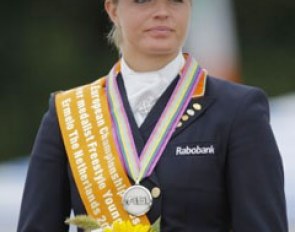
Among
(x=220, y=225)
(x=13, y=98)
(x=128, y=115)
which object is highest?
(x=128, y=115)

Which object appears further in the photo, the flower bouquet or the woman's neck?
the woman's neck

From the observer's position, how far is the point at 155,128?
4449 millimetres

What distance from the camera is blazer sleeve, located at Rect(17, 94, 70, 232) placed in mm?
4539

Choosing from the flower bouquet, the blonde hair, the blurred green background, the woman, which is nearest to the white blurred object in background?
the blurred green background

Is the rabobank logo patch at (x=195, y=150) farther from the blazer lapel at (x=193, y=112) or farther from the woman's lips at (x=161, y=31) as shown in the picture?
the woman's lips at (x=161, y=31)

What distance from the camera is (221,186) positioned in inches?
171

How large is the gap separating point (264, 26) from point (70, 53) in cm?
261

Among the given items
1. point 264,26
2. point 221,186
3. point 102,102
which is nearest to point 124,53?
point 102,102

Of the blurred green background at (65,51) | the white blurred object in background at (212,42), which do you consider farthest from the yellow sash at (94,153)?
the blurred green background at (65,51)

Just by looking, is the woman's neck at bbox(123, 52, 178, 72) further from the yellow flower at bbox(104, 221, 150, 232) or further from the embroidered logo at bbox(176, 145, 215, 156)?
the yellow flower at bbox(104, 221, 150, 232)

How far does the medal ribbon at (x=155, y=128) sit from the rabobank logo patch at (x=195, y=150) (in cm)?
5

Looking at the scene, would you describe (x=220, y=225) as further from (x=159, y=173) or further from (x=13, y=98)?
(x=13, y=98)

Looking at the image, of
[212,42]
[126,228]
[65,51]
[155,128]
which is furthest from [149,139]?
[65,51]

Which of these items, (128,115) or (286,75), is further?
(286,75)
